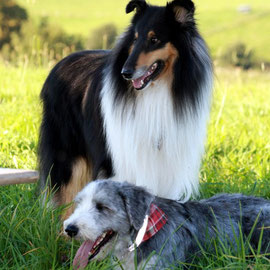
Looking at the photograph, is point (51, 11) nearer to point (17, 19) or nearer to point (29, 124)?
point (17, 19)

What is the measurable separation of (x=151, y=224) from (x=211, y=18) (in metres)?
43.1

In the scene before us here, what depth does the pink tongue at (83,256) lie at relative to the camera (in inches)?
129

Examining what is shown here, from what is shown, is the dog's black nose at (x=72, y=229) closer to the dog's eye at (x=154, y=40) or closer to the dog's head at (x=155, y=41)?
the dog's head at (x=155, y=41)

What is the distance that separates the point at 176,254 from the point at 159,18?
1843 mm

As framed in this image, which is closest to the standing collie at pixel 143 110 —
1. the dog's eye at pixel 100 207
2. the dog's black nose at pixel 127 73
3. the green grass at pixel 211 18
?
the dog's black nose at pixel 127 73

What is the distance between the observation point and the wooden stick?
335cm

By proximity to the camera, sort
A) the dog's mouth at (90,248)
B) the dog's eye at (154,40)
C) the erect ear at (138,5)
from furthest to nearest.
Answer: the erect ear at (138,5) → the dog's eye at (154,40) → the dog's mouth at (90,248)

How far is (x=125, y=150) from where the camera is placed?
14.2 feet

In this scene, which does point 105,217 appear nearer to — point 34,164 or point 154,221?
point 154,221

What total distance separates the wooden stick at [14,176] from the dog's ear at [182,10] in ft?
5.51

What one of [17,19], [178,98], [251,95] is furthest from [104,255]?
[17,19]

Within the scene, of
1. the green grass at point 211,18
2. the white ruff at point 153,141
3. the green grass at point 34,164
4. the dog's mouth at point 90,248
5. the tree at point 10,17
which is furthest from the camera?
the green grass at point 211,18

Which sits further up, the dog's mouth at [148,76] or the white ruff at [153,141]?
the dog's mouth at [148,76]

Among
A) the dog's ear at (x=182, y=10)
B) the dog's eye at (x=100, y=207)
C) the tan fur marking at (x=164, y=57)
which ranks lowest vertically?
the dog's eye at (x=100, y=207)
